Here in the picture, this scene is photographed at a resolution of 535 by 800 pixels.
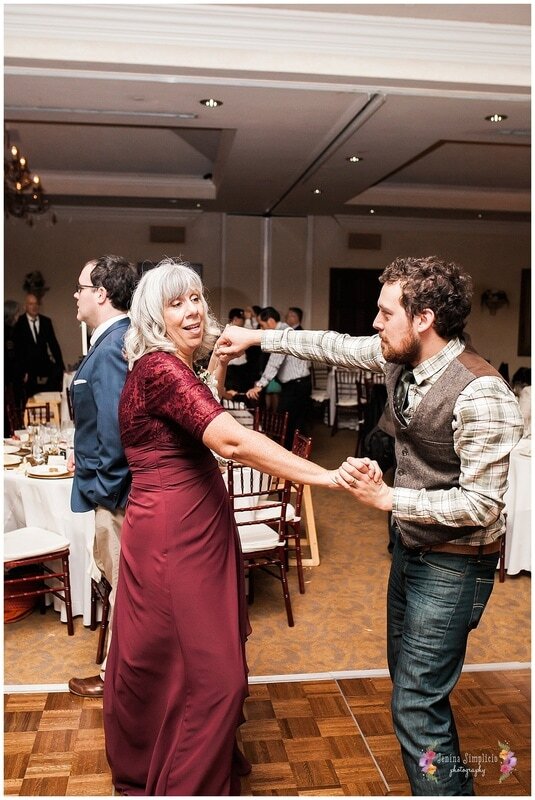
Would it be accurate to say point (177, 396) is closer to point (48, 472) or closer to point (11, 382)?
point (48, 472)

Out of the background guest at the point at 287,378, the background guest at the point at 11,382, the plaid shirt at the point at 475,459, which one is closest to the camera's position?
the plaid shirt at the point at 475,459

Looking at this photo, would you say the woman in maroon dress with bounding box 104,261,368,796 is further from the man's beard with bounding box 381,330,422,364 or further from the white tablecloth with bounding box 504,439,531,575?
the white tablecloth with bounding box 504,439,531,575

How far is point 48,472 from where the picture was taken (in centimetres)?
366

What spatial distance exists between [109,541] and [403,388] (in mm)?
1382

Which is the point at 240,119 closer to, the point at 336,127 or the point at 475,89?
the point at 336,127

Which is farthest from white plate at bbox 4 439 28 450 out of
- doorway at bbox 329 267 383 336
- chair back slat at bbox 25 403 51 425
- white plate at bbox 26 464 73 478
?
doorway at bbox 329 267 383 336

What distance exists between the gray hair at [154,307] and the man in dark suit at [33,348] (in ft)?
19.4

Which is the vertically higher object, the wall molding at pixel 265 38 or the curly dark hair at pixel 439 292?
the wall molding at pixel 265 38

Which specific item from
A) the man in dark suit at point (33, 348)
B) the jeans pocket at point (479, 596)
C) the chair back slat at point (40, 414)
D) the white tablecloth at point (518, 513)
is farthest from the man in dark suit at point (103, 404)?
the man in dark suit at point (33, 348)

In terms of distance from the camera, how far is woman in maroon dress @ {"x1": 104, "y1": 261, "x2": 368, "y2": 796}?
2.02 m

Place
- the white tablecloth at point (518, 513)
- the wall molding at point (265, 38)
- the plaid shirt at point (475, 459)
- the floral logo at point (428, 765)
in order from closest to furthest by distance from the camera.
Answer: the plaid shirt at point (475, 459) → the floral logo at point (428, 765) → the wall molding at point (265, 38) → the white tablecloth at point (518, 513)

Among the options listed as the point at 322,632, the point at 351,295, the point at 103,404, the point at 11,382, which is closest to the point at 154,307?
the point at 103,404

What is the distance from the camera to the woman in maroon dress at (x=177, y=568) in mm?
2023

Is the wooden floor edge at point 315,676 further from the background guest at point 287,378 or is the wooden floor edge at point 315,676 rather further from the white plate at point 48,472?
the background guest at point 287,378
